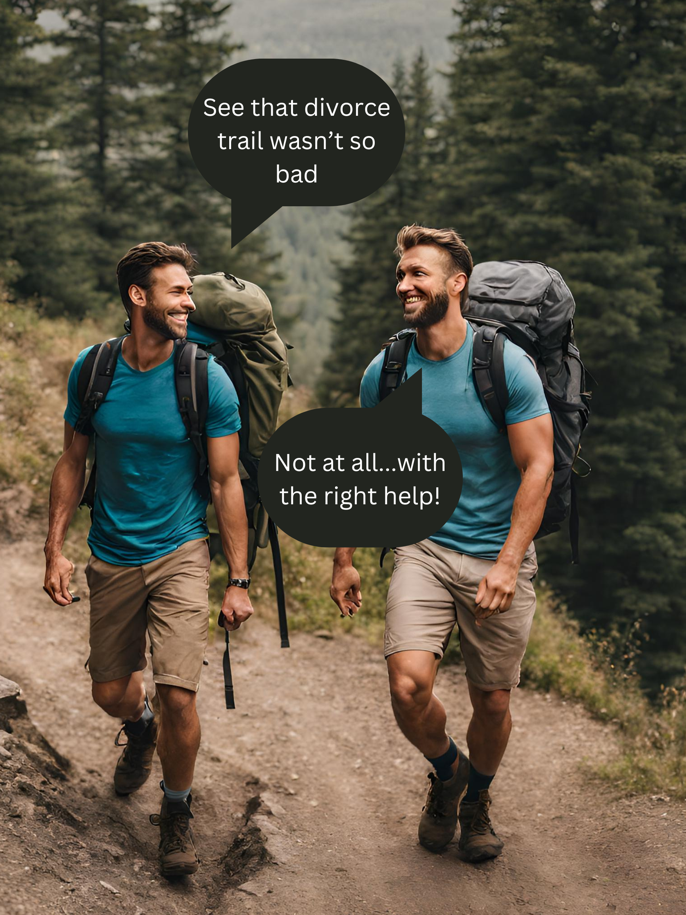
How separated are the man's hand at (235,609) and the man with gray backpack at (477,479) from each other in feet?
1.55

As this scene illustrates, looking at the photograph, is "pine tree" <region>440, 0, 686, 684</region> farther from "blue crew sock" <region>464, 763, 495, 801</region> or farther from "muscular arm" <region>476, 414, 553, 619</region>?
"muscular arm" <region>476, 414, 553, 619</region>

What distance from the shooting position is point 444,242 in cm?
411

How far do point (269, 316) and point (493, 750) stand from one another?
2.64m

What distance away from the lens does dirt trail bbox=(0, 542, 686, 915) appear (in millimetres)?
3982

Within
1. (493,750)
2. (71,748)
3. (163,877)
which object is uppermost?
(493,750)

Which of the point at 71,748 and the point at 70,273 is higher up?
the point at 70,273

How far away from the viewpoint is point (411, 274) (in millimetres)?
4082

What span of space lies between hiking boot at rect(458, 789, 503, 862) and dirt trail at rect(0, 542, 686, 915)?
0.08 metres

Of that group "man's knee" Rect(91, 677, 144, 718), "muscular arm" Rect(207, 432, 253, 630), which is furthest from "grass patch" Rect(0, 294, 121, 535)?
"muscular arm" Rect(207, 432, 253, 630)

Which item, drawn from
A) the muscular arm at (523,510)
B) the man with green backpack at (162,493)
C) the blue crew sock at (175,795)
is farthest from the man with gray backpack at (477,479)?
the blue crew sock at (175,795)

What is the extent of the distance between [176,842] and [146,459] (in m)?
1.88


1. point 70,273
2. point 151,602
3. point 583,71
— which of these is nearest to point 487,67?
point 583,71

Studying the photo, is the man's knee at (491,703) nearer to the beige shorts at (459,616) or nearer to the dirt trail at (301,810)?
the beige shorts at (459,616)

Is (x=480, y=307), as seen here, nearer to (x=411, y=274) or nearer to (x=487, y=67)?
(x=411, y=274)
